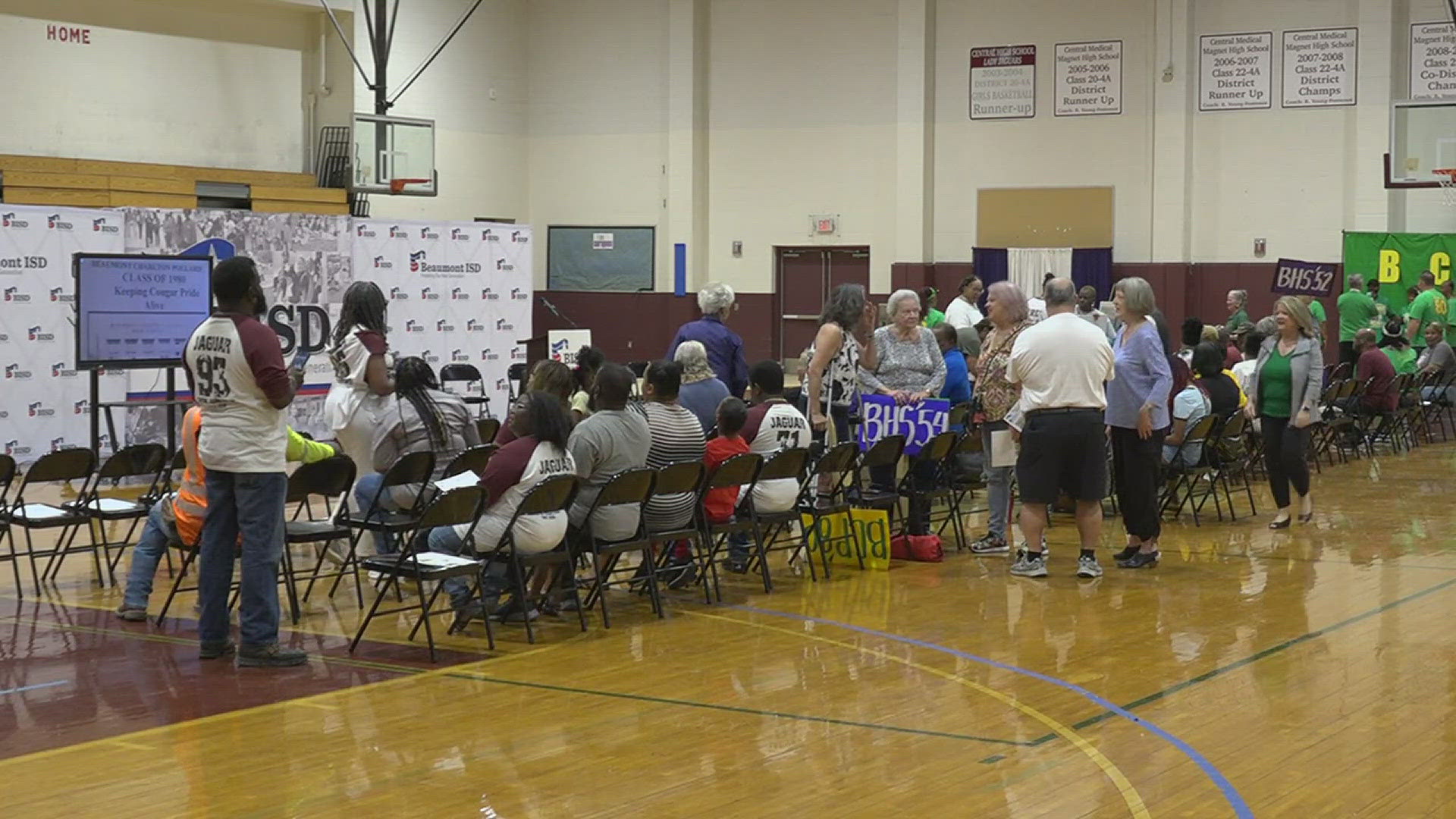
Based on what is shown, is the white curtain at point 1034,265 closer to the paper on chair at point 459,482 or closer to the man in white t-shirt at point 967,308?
the man in white t-shirt at point 967,308

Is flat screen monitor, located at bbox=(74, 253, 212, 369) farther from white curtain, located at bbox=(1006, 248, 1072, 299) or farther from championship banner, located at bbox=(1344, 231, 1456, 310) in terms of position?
championship banner, located at bbox=(1344, 231, 1456, 310)

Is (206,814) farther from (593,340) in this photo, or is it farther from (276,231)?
(593,340)

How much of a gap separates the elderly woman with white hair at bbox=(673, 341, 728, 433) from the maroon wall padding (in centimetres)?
1161

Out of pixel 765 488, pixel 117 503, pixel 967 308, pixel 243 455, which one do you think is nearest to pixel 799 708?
pixel 243 455

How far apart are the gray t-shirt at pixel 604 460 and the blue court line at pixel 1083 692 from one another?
77 cm

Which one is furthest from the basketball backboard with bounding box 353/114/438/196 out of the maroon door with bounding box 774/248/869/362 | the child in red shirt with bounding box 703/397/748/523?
the child in red shirt with bounding box 703/397/748/523

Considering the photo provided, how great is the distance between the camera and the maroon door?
2122 cm

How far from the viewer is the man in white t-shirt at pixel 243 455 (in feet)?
19.6

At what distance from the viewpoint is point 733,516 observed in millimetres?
7832

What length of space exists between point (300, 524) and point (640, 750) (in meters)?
2.65

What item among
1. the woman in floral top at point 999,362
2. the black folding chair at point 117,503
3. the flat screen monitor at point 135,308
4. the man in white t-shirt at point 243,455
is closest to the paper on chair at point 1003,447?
the woman in floral top at point 999,362

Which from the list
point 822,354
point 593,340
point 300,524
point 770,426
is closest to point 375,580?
point 300,524

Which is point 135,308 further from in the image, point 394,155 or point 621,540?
point 394,155

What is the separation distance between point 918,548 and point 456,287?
8.65 meters
